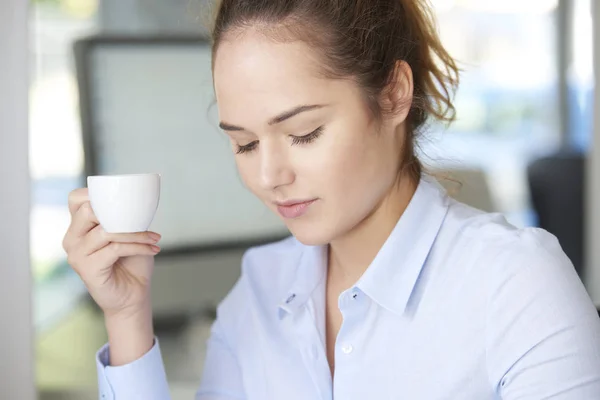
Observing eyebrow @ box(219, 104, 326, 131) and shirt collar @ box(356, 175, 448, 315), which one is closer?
eyebrow @ box(219, 104, 326, 131)

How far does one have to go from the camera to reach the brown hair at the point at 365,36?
52.3 inches

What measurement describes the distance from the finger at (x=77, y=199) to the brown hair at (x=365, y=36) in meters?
0.35

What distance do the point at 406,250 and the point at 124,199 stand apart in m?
0.52

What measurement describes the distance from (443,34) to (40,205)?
5.17ft

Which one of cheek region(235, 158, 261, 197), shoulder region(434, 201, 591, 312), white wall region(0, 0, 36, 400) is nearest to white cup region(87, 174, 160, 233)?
cheek region(235, 158, 261, 197)

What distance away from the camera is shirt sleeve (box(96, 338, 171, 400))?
58.1 inches

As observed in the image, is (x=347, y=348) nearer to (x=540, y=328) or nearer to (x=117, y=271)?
(x=540, y=328)

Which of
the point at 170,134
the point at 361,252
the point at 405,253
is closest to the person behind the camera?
the point at 405,253

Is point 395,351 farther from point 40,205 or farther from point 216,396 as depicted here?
point 40,205

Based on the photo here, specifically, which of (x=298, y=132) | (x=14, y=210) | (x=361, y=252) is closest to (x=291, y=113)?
(x=298, y=132)

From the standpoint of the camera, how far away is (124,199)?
125cm

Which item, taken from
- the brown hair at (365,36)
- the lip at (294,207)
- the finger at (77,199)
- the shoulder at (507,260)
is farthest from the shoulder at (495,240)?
the finger at (77,199)

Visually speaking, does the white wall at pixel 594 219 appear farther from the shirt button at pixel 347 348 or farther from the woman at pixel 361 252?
the shirt button at pixel 347 348

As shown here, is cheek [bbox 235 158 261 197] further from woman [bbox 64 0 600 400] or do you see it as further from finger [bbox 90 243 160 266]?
finger [bbox 90 243 160 266]
